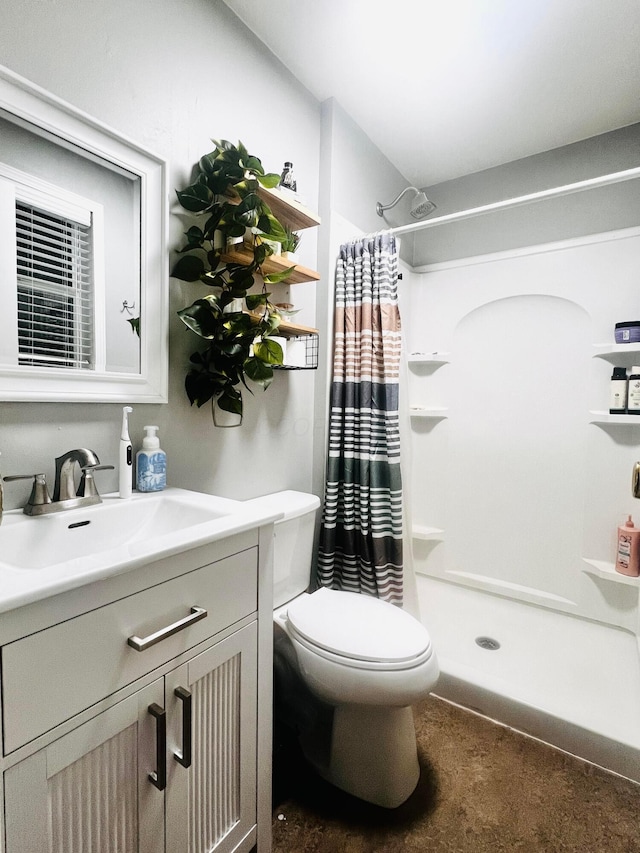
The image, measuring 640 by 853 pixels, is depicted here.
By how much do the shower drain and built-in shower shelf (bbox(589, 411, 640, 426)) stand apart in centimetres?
114

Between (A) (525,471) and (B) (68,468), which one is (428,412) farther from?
(B) (68,468)

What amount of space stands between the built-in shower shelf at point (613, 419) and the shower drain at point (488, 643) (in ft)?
3.75

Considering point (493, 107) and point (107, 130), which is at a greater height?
point (493, 107)

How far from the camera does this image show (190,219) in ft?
4.31

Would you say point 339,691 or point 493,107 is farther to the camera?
point 493,107

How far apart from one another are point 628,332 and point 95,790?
2.33 meters

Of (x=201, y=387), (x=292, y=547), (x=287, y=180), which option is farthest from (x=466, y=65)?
(x=292, y=547)

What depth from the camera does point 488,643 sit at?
1.97 metres

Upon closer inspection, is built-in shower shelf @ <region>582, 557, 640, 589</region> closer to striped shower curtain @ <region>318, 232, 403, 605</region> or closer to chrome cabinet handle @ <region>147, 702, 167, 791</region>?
striped shower curtain @ <region>318, 232, 403, 605</region>

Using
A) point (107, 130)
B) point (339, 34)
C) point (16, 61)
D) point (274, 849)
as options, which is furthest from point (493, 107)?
point (274, 849)

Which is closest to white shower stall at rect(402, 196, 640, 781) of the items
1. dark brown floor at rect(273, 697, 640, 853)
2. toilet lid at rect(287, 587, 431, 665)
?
dark brown floor at rect(273, 697, 640, 853)

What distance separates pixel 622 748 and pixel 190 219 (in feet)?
7.06

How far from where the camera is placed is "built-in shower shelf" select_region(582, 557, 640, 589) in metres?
1.91

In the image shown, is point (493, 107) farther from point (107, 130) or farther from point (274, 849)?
point (274, 849)
